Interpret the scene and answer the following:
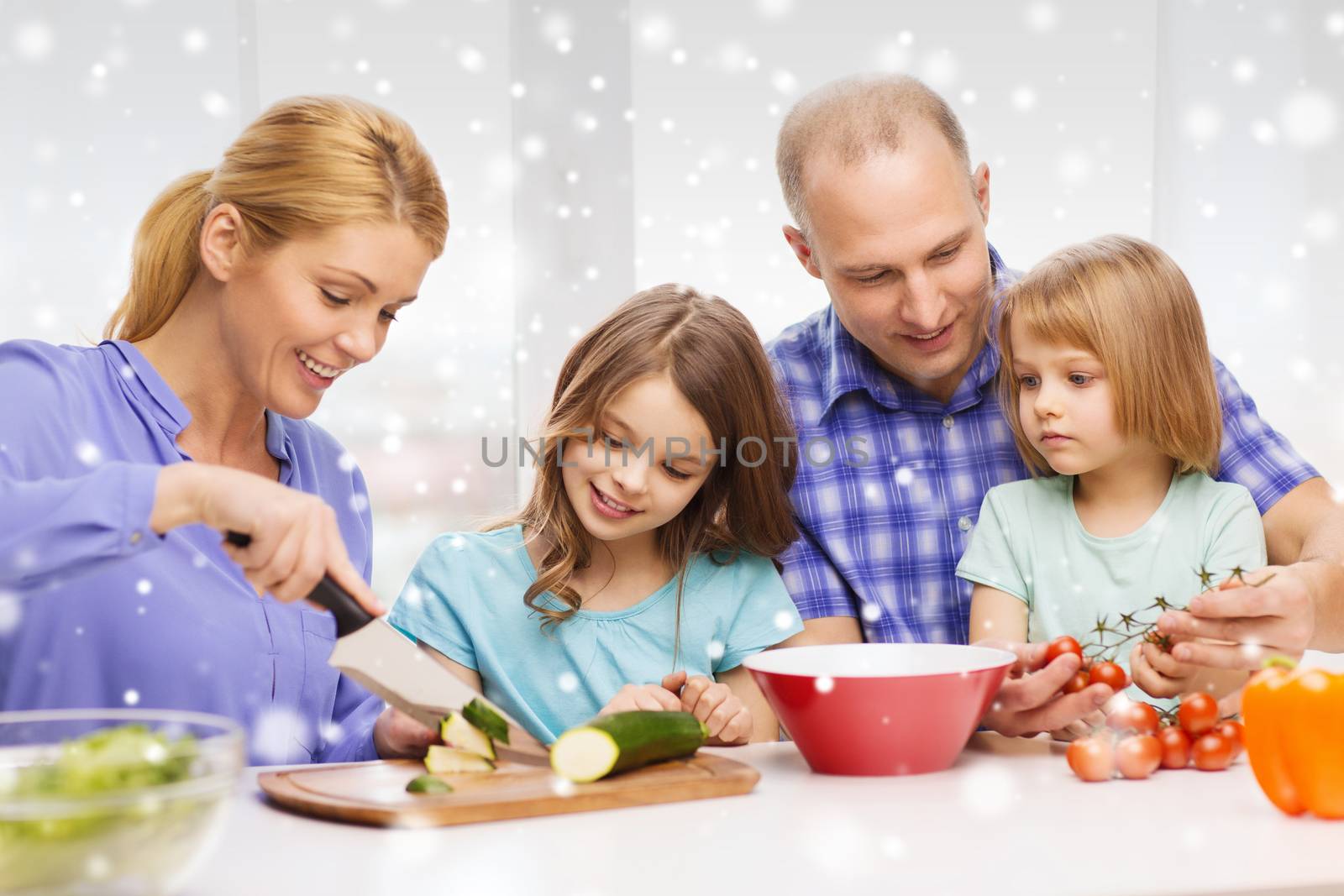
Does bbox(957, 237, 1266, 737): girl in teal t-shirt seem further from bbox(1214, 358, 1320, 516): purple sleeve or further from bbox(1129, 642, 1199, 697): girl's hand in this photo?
bbox(1129, 642, 1199, 697): girl's hand

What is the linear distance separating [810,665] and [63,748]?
740 mm

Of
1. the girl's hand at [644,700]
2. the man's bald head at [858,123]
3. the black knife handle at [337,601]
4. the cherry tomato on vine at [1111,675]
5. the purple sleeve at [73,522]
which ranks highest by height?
the man's bald head at [858,123]

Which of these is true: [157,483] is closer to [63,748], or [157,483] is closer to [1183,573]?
[63,748]

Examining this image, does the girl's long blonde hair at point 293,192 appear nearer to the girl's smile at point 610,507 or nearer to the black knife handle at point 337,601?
the girl's smile at point 610,507

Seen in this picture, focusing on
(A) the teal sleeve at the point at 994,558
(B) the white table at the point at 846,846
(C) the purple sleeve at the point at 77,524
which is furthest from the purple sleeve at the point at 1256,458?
(C) the purple sleeve at the point at 77,524

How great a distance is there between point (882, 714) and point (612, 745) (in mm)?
265

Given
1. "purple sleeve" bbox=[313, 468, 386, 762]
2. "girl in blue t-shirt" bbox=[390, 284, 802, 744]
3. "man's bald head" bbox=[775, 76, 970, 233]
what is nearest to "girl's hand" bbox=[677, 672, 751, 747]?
"girl in blue t-shirt" bbox=[390, 284, 802, 744]

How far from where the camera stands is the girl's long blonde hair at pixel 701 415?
5.29 feet

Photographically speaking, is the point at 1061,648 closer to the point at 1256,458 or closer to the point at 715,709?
the point at 715,709

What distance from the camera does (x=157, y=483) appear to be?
40.2 inches

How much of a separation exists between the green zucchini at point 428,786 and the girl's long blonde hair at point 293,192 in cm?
70

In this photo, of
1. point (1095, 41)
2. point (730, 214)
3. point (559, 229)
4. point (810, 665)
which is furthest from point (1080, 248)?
point (1095, 41)

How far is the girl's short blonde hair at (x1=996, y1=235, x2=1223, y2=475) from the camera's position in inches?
62.0

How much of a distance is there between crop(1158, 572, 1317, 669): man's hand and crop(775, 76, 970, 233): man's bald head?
82 cm
